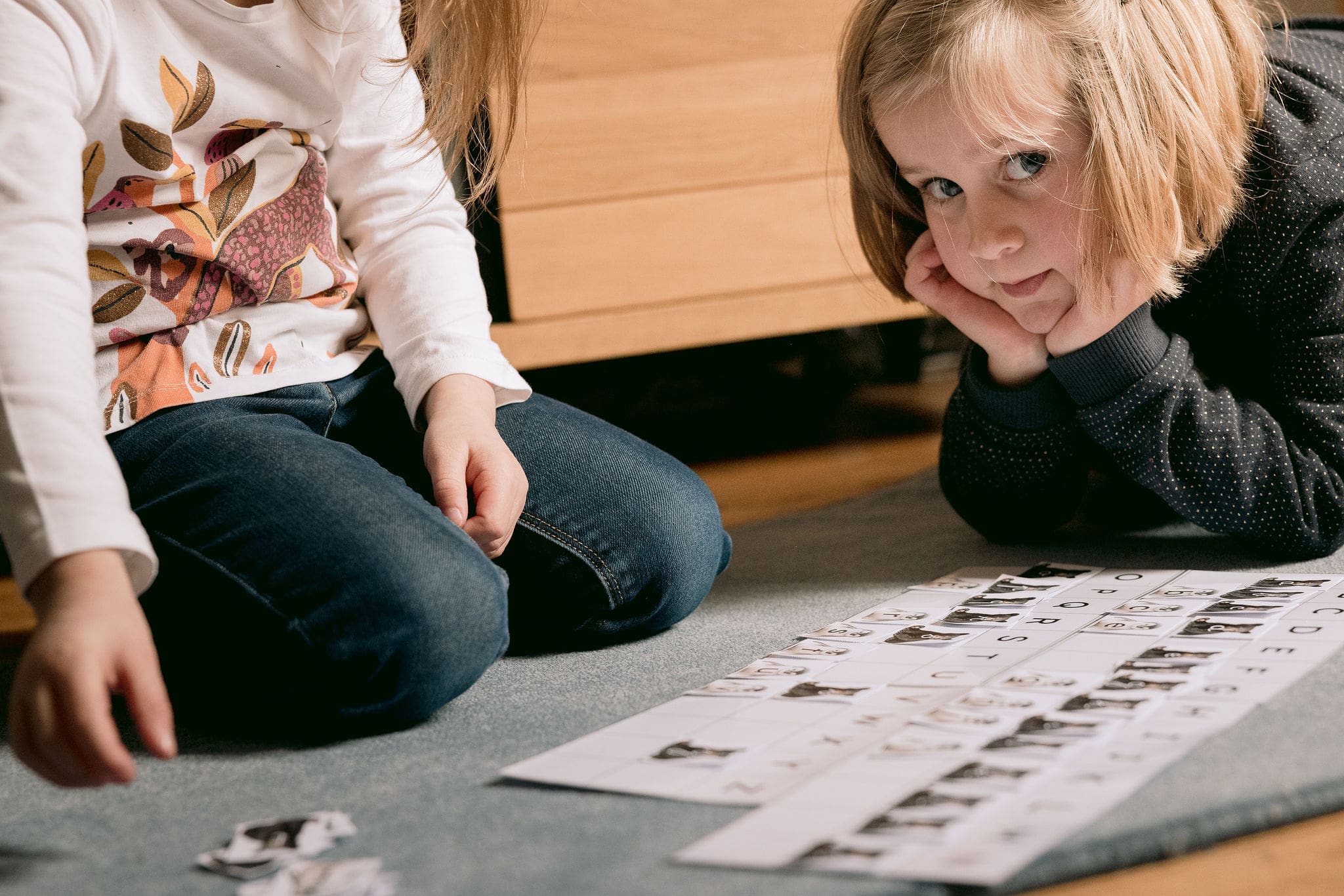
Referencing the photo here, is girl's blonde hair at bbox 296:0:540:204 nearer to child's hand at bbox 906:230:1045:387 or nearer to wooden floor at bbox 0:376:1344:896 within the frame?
child's hand at bbox 906:230:1045:387

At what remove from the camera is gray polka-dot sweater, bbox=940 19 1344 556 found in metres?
0.91

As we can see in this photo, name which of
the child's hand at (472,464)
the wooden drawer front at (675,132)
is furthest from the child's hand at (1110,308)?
the wooden drawer front at (675,132)

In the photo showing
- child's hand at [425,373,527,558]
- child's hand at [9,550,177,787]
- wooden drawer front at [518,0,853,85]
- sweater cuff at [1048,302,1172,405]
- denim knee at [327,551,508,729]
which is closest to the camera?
child's hand at [9,550,177,787]

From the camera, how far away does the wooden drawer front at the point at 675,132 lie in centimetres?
136

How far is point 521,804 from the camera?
619mm

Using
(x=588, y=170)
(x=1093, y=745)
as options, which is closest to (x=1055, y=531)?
(x=1093, y=745)

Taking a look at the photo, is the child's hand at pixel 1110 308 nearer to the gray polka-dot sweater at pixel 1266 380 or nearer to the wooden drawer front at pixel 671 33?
the gray polka-dot sweater at pixel 1266 380

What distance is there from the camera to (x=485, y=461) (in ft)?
2.77

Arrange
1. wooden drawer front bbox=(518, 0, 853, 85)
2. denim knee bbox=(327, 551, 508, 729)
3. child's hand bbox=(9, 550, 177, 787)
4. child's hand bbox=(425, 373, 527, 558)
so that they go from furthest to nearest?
wooden drawer front bbox=(518, 0, 853, 85), child's hand bbox=(425, 373, 527, 558), denim knee bbox=(327, 551, 508, 729), child's hand bbox=(9, 550, 177, 787)

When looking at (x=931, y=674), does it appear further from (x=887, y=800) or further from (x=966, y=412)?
(x=966, y=412)

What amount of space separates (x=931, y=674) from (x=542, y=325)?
0.76m

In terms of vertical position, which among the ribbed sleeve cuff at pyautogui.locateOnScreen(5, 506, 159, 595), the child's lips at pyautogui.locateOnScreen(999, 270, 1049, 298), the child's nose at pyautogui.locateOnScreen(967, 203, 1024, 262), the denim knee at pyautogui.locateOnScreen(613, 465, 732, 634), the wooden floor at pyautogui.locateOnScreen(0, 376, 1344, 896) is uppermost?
the child's nose at pyautogui.locateOnScreen(967, 203, 1024, 262)

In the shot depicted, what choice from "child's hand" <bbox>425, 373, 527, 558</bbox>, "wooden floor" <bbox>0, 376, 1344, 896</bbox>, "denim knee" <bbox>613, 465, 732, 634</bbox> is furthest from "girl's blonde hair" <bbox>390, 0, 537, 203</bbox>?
"wooden floor" <bbox>0, 376, 1344, 896</bbox>

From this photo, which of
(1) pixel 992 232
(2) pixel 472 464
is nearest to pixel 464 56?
(2) pixel 472 464
